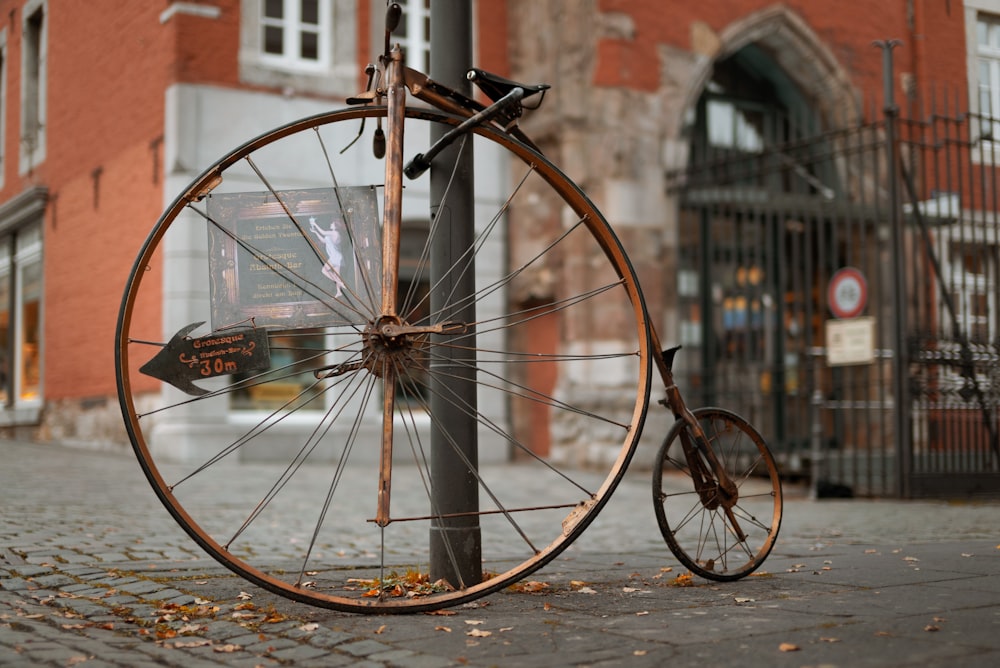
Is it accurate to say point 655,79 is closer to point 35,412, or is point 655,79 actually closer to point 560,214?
point 560,214

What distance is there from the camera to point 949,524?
297 inches

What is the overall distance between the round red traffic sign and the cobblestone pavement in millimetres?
3934

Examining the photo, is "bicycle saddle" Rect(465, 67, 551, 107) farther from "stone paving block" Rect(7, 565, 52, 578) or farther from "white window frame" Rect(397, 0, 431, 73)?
"white window frame" Rect(397, 0, 431, 73)

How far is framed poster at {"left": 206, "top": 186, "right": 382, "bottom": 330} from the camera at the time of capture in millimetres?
3789

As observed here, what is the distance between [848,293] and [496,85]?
638cm

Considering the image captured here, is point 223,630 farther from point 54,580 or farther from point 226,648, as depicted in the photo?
point 54,580

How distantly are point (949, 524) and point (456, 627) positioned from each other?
496 cm

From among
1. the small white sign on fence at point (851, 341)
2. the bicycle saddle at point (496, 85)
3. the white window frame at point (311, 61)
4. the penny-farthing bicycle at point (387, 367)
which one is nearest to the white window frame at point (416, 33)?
the white window frame at point (311, 61)

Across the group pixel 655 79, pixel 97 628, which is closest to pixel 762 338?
pixel 655 79

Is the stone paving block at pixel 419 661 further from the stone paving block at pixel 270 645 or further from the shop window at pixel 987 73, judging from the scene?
the shop window at pixel 987 73

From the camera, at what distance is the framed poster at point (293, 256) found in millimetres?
3789

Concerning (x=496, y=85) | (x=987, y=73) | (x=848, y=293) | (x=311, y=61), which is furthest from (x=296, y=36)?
(x=496, y=85)

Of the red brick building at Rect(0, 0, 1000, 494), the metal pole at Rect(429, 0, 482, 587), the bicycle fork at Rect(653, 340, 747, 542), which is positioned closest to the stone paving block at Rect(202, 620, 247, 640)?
the metal pole at Rect(429, 0, 482, 587)

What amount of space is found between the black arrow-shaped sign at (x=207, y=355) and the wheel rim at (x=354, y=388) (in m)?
0.03
